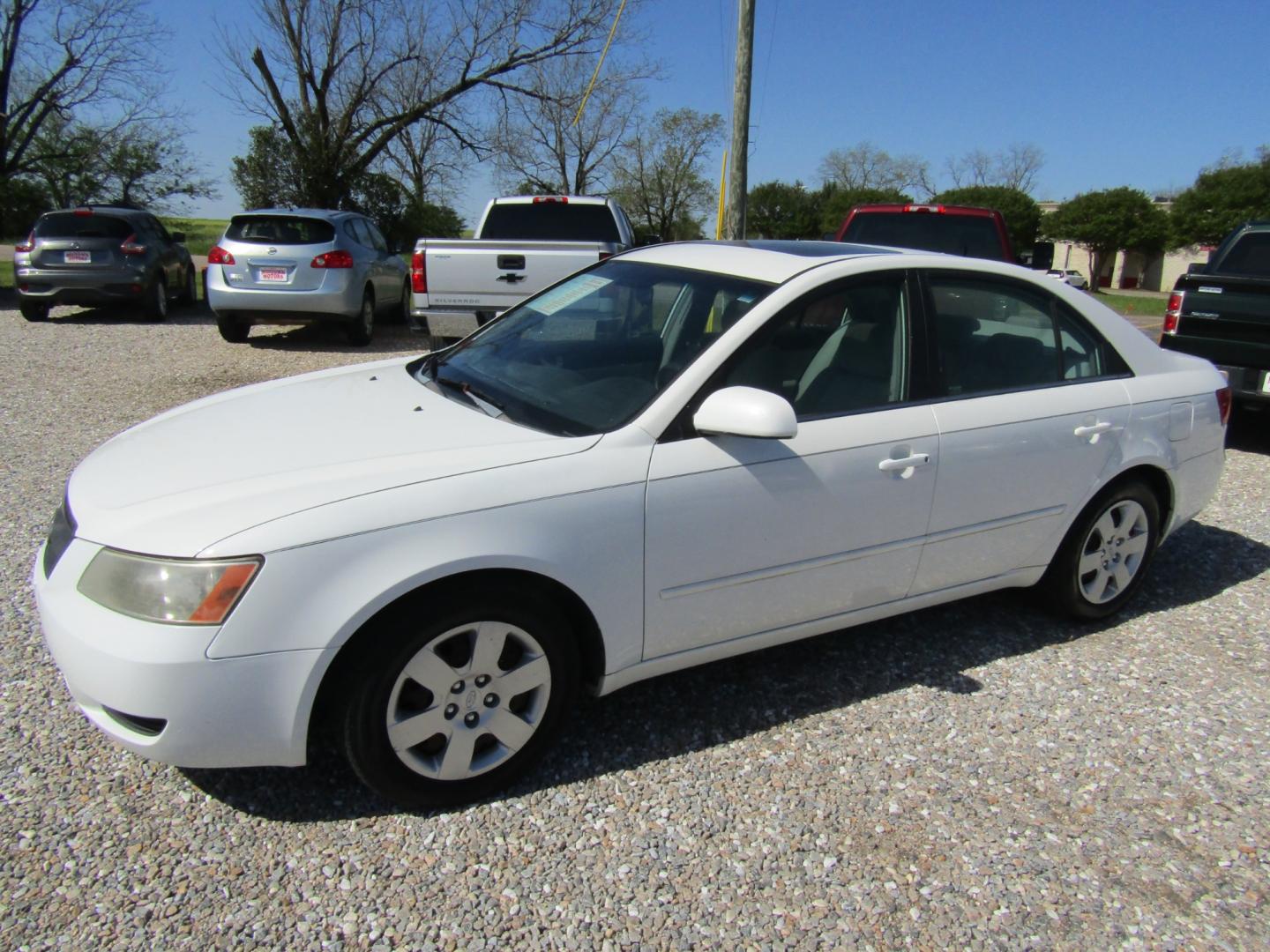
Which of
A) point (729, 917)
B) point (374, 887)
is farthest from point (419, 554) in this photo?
point (729, 917)

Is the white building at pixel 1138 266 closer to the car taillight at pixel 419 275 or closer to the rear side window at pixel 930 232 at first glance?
the rear side window at pixel 930 232

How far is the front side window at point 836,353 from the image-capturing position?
316 centimetres

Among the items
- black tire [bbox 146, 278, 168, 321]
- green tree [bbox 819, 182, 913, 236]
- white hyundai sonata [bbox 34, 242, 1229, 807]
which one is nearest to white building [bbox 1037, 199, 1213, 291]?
green tree [bbox 819, 182, 913, 236]

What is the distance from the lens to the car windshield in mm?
3094

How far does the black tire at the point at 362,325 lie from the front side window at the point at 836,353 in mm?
9142

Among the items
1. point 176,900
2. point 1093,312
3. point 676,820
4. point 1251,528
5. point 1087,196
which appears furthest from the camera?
point 1087,196

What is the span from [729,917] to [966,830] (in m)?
0.85

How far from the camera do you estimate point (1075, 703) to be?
11.7 ft

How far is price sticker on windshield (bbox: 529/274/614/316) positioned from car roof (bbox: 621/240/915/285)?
191 mm

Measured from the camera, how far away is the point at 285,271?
1088 cm

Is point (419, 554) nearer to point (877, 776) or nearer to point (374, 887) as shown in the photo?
point (374, 887)

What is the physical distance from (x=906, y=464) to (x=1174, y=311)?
577 cm

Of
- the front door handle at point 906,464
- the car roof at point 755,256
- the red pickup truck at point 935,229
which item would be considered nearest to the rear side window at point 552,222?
the red pickup truck at point 935,229

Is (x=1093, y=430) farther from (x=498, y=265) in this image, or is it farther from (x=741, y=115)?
(x=741, y=115)
